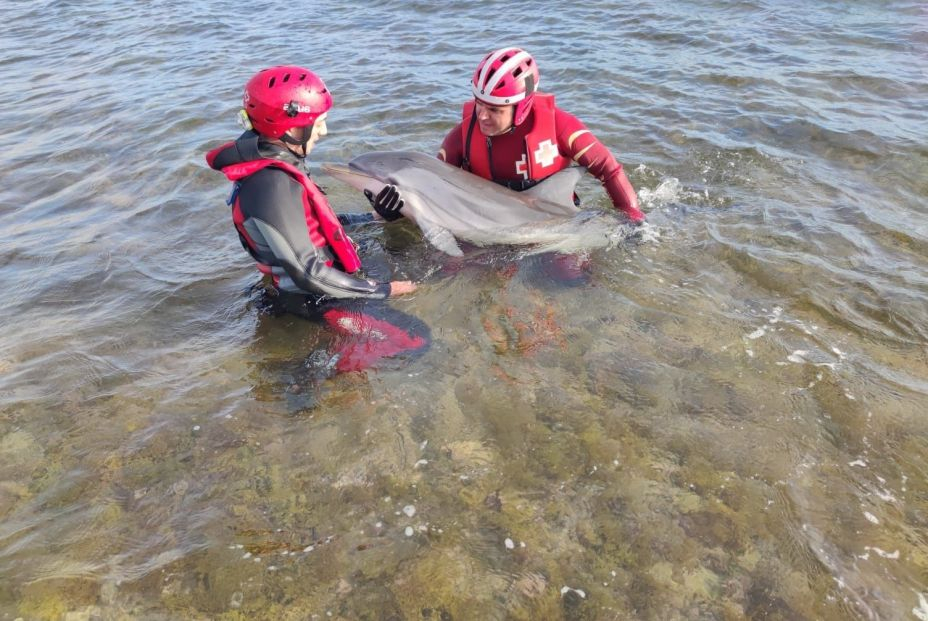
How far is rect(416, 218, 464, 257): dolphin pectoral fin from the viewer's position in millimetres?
5992

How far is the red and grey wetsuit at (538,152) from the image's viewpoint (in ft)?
19.2

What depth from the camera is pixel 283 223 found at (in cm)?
439

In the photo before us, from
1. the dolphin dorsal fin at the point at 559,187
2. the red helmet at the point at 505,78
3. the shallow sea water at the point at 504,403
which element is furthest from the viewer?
the dolphin dorsal fin at the point at 559,187

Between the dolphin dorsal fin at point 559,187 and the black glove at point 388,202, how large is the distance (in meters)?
1.29

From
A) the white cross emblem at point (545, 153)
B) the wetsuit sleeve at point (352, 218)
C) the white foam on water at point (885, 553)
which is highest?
the white cross emblem at point (545, 153)

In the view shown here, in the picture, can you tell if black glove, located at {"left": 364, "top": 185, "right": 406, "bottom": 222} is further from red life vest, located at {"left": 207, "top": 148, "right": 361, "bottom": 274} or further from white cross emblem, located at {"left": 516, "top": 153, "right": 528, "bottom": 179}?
white cross emblem, located at {"left": 516, "top": 153, "right": 528, "bottom": 179}

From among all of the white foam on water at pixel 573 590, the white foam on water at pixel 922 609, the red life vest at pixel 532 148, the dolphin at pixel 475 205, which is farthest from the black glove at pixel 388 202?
the white foam on water at pixel 922 609

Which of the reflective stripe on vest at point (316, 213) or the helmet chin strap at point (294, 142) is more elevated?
the helmet chin strap at point (294, 142)

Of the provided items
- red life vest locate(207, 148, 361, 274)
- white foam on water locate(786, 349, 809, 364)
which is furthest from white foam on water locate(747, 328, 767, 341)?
red life vest locate(207, 148, 361, 274)

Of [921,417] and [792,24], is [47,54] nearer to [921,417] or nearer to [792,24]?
[792,24]

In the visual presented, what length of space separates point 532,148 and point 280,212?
8.46 feet

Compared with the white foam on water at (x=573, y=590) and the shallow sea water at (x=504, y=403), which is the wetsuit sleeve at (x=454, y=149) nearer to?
the shallow sea water at (x=504, y=403)

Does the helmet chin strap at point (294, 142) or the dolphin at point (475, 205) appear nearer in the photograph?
the helmet chin strap at point (294, 142)

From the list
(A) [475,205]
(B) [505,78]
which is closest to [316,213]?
(A) [475,205]
